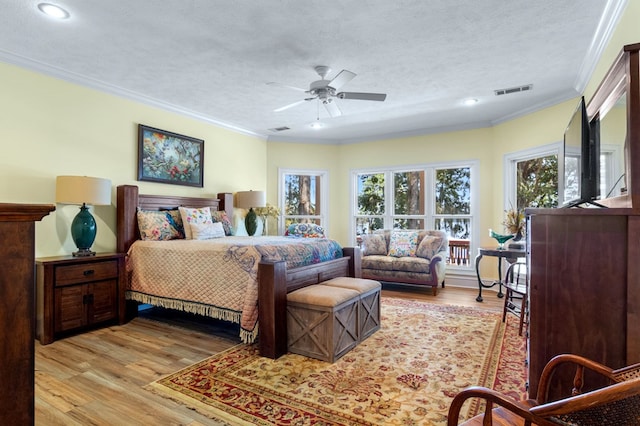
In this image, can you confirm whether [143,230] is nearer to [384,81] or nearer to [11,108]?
[11,108]

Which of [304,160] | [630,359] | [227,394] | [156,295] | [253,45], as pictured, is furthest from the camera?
[304,160]

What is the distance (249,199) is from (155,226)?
5.76ft

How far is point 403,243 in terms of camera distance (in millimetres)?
5715

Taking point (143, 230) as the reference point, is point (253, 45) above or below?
above

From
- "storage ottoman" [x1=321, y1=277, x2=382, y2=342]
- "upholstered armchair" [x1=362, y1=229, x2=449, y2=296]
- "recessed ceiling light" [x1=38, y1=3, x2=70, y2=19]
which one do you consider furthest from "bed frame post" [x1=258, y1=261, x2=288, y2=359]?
"upholstered armchair" [x1=362, y1=229, x2=449, y2=296]

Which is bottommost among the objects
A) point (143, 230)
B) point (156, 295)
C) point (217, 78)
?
point (156, 295)

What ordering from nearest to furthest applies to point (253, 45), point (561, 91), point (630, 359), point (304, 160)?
point (630, 359), point (253, 45), point (561, 91), point (304, 160)

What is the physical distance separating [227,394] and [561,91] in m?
4.86

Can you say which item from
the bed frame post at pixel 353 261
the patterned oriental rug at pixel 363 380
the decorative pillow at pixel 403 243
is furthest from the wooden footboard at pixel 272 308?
the decorative pillow at pixel 403 243

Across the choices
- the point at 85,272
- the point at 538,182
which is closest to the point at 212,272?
the point at 85,272

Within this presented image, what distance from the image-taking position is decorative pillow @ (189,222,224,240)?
425 centimetres

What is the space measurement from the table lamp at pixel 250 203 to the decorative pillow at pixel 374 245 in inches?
74.2

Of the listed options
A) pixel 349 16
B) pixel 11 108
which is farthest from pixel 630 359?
pixel 11 108

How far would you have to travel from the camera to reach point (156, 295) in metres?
3.65
